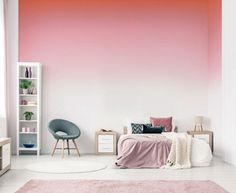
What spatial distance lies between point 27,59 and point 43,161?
8.53ft

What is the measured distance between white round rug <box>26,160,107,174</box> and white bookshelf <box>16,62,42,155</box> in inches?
53.7

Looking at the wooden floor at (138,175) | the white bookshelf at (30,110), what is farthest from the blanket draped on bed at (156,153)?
the white bookshelf at (30,110)

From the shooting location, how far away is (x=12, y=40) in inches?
362

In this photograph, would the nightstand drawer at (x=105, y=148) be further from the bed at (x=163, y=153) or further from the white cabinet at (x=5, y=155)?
the white cabinet at (x=5, y=155)

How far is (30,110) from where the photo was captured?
30.2ft

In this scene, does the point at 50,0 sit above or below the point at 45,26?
above

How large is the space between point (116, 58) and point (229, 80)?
9.06 feet

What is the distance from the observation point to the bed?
7.19 metres

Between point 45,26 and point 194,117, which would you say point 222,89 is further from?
point 45,26

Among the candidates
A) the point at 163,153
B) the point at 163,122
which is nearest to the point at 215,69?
the point at 163,122

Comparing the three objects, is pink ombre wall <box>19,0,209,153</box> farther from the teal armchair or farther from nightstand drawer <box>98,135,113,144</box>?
nightstand drawer <box>98,135,113,144</box>

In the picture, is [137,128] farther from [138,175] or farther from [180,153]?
[138,175]

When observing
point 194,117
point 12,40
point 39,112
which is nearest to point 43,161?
point 39,112

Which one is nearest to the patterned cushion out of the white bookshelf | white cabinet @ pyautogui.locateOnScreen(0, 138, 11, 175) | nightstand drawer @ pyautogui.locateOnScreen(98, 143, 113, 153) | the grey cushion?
nightstand drawer @ pyautogui.locateOnScreen(98, 143, 113, 153)
